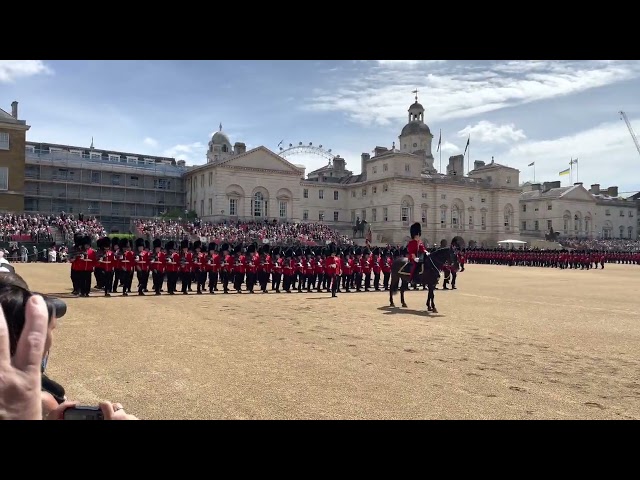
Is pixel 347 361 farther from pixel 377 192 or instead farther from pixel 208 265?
pixel 377 192

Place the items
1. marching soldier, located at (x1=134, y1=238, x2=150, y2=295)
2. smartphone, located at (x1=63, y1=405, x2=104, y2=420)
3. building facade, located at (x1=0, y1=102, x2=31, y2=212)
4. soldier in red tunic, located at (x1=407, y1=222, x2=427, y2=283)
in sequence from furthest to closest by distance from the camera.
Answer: building facade, located at (x1=0, y1=102, x2=31, y2=212)
marching soldier, located at (x1=134, y1=238, x2=150, y2=295)
soldier in red tunic, located at (x1=407, y1=222, x2=427, y2=283)
smartphone, located at (x1=63, y1=405, x2=104, y2=420)

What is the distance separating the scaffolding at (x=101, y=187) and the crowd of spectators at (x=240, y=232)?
52.3ft

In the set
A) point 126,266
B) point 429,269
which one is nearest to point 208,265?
point 126,266

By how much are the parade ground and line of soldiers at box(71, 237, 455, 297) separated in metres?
2.44

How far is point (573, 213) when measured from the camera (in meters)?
88.8

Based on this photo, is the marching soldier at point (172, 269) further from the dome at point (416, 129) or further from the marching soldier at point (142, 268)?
the dome at point (416, 129)

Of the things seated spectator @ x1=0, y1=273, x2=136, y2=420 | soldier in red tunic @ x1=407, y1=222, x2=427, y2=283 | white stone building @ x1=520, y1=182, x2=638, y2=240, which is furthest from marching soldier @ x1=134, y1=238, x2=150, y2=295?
white stone building @ x1=520, y1=182, x2=638, y2=240

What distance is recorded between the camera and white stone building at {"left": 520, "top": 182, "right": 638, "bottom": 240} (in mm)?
87500

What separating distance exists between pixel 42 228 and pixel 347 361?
39331 millimetres

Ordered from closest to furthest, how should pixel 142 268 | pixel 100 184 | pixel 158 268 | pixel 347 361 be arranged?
pixel 347 361
pixel 142 268
pixel 158 268
pixel 100 184

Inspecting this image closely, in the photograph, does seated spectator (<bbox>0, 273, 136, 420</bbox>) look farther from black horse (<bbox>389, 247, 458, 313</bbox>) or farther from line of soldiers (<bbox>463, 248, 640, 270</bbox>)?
line of soldiers (<bbox>463, 248, 640, 270</bbox>)

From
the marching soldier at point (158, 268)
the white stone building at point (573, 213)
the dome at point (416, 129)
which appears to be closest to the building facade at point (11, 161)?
the marching soldier at point (158, 268)

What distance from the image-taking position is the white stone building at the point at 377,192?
60.5 m

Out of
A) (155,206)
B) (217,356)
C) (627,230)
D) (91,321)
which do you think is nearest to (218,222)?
(155,206)
